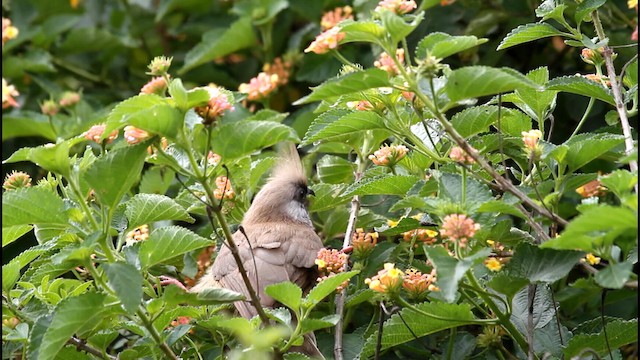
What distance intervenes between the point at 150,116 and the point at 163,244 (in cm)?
50

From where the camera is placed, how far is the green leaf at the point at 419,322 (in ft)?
9.44

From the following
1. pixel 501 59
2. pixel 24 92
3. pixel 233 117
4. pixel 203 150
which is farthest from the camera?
pixel 24 92

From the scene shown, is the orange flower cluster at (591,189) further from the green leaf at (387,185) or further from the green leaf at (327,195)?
the green leaf at (327,195)

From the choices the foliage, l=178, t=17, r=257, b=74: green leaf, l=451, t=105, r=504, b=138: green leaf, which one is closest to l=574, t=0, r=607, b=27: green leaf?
Result: the foliage

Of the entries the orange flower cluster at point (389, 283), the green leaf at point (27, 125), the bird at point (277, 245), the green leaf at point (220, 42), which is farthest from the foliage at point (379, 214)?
the green leaf at point (220, 42)

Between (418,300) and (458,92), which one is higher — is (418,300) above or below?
below

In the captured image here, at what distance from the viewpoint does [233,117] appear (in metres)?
4.96

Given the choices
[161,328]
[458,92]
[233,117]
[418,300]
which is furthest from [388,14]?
[233,117]

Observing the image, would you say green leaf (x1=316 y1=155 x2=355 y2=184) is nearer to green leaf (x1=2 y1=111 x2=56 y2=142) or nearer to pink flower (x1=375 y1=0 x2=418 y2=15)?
pink flower (x1=375 y1=0 x2=418 y2=15)

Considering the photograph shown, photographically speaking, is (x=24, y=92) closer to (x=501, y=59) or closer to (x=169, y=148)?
(x=501, y=59)

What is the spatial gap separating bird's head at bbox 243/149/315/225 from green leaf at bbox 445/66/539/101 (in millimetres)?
2145

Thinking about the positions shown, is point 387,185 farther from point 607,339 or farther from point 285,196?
point 285,196

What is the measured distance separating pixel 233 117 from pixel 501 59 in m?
1.42

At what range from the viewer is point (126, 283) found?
2.66 m
